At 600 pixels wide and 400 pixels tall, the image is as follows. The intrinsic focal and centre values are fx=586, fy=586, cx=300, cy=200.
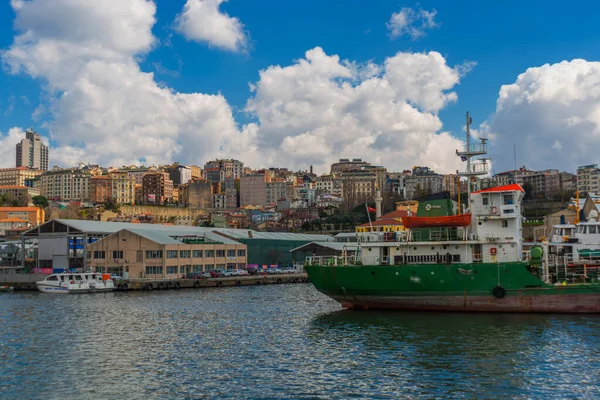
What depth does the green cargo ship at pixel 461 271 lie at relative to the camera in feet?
121

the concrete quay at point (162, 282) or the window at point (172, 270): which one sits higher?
the window at point (172, 270)

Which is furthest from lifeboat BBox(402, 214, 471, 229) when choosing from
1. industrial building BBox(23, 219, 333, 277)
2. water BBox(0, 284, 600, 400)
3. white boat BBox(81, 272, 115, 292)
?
industrial building BBox(23, 219, 333, 277)

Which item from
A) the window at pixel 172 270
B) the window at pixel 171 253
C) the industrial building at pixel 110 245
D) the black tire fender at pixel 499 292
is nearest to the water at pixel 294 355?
the black tire fender at pixel 499 292

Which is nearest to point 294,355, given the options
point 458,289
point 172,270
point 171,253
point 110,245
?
point 458,289

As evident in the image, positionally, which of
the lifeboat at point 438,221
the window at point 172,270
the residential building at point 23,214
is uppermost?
the residential building at point 23,214

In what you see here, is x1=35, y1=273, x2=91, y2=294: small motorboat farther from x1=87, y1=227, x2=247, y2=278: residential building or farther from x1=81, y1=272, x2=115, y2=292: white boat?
x1=87, y1=227, x2=247, y2=278: residential building

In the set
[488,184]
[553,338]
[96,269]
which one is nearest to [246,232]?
[96,269]

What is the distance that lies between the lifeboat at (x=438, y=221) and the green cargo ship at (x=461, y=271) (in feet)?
0.22

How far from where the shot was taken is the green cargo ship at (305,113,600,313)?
3681 cm

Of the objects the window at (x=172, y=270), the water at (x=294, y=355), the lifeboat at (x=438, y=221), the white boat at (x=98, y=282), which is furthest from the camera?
the window at (x=172, y=270)

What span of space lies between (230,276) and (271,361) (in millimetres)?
50448

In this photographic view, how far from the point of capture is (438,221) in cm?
3909

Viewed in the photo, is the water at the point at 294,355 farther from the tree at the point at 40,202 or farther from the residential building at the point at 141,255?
the tree at the point at 40,202

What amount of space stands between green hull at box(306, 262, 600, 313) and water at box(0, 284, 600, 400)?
1070 mm
